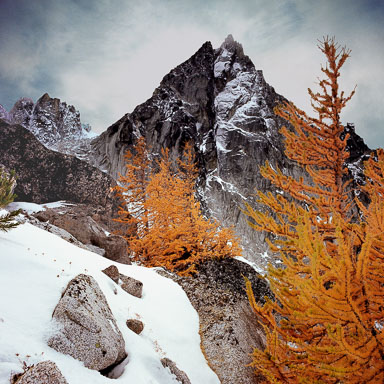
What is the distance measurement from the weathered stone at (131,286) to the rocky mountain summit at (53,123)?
5351 cm

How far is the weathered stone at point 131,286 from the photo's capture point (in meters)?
6.62

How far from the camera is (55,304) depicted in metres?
3.58

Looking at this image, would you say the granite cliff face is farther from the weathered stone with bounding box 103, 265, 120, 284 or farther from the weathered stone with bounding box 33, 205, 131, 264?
the weathered stone with bounding box 103, 265, 120, 284

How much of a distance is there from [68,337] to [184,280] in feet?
21.2

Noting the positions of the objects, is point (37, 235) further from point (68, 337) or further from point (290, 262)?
point (290, 262)

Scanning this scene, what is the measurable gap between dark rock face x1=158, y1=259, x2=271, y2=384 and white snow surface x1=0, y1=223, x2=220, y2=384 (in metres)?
0.36

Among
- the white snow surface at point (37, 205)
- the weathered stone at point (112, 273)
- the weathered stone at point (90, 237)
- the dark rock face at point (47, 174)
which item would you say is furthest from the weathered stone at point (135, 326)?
the dark rock face at point (47, 174)

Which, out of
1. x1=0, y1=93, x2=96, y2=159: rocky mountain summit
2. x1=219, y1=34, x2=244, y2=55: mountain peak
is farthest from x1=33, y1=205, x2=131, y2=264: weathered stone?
x1=219, y1=34, x2=244, y2=55: mountain peak

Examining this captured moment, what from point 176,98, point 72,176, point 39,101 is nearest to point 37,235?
point 72,176

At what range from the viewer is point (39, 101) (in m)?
61.5

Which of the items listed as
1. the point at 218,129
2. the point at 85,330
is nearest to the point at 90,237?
the point at 85,330

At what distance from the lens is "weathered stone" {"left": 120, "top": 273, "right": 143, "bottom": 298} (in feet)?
21.7

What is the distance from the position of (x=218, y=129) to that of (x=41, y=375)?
72112 millimetres

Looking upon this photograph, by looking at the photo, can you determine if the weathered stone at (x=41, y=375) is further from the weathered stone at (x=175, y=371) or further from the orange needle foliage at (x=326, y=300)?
the weathered stone at (x=175, y=371)
